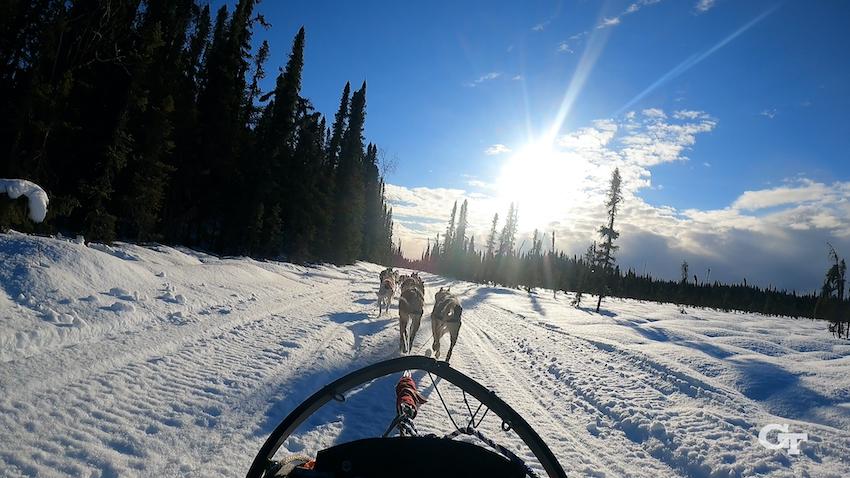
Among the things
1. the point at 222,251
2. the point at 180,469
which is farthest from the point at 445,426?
the point at 222,251

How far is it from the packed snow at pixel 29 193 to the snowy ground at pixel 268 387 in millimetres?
1288

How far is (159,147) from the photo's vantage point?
18609 millimetres

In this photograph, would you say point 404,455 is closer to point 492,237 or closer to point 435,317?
point 435,317

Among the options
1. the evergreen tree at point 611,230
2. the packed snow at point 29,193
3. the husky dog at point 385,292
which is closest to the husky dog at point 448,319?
the husky dog at point 385,292

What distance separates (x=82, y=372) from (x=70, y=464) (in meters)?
2.23

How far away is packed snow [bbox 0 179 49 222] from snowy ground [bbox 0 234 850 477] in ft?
4.23

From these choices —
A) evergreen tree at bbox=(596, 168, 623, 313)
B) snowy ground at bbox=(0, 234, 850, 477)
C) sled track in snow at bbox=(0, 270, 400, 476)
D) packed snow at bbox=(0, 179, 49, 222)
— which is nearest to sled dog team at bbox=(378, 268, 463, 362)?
snowy ground at bbox=(0, 234, 850, 477)

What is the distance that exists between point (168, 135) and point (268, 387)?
18745 millimetres

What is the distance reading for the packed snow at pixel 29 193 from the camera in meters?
9.57

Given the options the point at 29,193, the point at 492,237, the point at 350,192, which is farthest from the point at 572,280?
the point at 29,193

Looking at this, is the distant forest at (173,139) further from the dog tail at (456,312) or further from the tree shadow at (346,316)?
the dog tail at (456,312)

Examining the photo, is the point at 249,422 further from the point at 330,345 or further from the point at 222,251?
the point at 222,251

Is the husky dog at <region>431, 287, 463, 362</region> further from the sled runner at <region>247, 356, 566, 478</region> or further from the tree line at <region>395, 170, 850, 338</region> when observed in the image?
the tree line at <region>395, 170, 850, 338</region>

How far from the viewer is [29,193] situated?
9875mm
